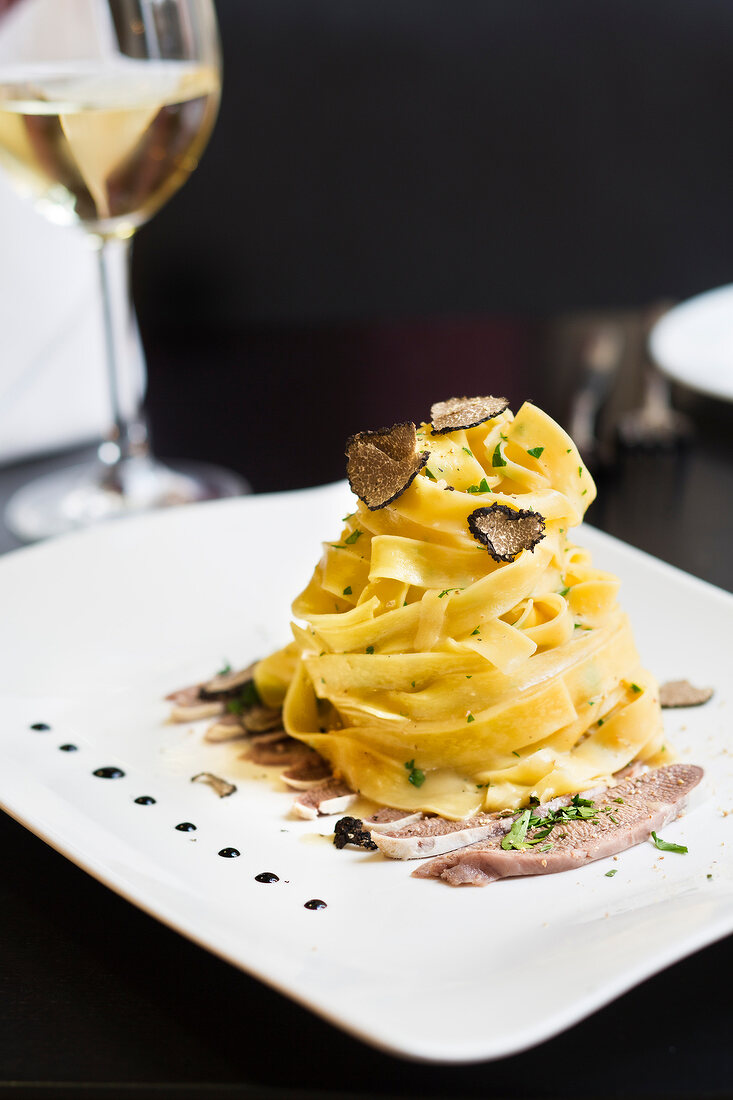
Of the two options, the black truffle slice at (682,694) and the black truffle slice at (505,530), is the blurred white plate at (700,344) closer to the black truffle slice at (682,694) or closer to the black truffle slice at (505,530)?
the black truffle slice at (682,694)

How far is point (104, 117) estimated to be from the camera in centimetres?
286

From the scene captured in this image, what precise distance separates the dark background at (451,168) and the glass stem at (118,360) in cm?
312

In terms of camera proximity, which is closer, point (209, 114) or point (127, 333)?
point (209, 114)

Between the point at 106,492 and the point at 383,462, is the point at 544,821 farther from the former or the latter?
the point at 106,492

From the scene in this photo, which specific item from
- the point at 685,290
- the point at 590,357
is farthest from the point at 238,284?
the point at 590,357

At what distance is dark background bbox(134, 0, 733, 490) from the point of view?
265 inches

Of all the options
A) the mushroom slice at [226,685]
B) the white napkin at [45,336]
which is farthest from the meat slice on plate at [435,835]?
the white napkin at [45,336]

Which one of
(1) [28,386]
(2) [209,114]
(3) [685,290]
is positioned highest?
(2) [209,114]

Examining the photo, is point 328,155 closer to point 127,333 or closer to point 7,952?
point 127,333

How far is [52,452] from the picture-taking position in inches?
154

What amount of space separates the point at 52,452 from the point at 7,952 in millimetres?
2563

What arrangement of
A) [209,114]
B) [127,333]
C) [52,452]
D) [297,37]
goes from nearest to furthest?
[209,114] → [127,333] → [52,452] → [297,37]

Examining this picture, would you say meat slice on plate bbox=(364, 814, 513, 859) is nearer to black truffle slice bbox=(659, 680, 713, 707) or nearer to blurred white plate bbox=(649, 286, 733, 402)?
black truffle slice bbox=(659, 680, 713, 707)

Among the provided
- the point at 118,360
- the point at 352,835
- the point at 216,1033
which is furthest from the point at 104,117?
the point at 216,1033
